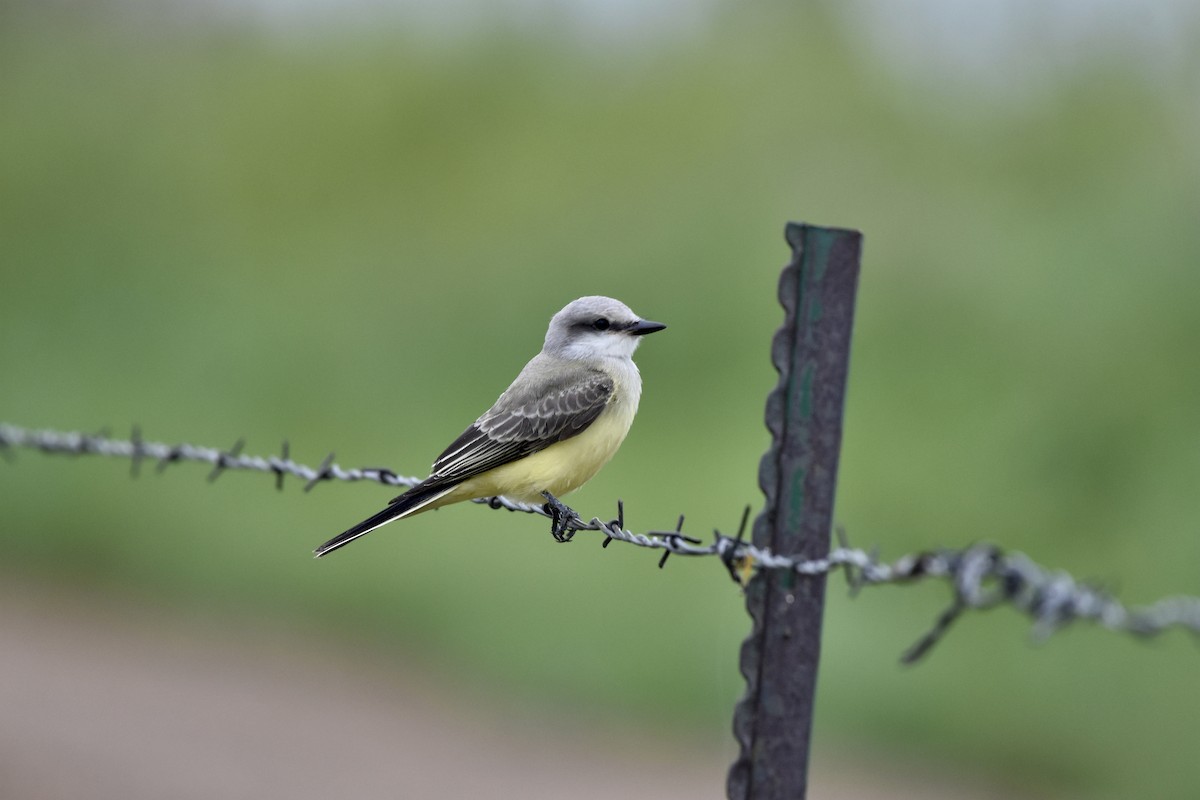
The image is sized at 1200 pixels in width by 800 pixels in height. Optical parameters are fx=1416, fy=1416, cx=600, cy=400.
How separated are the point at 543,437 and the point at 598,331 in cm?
50

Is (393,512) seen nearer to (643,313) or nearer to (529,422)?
(529,422)

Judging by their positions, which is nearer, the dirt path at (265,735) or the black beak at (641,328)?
the black beak at (641,328)

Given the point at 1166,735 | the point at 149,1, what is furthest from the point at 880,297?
the point at 149,1

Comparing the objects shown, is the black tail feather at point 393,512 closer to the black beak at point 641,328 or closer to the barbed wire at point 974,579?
the black beak at point 641,328

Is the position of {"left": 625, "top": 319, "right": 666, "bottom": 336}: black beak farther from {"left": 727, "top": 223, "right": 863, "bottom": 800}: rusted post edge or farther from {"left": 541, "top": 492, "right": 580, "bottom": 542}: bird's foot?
{"left": 727, "top": 223, "right": 863, "bottom": 800}: rusted post edge

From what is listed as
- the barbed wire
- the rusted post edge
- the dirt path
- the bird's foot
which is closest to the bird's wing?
the bird's foot

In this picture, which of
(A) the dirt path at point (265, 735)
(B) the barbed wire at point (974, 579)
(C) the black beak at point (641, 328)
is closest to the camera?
(B) the barbed wire at point (974, 579)

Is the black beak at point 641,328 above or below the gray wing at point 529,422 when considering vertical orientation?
above

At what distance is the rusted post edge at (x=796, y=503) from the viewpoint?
8.24 feet

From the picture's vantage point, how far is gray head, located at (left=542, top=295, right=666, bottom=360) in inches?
177

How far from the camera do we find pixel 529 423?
423 cm

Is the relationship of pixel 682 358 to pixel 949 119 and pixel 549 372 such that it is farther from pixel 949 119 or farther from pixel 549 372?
pixel 549 372

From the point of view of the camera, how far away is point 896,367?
373 inches

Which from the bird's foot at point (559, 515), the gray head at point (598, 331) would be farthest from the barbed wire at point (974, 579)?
the gray head at point (598, 331)
